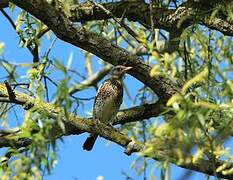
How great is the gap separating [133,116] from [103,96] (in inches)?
53.8

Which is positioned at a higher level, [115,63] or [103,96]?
[103,96]

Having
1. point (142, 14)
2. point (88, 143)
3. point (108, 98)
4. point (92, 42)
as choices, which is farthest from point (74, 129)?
point (108, 98)

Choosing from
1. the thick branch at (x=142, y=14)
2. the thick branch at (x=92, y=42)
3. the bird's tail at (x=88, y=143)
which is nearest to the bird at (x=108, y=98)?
the bird's tail at (x=88, y=143)

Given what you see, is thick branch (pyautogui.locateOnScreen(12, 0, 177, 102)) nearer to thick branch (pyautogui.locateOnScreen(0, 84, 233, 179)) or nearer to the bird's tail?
thick branch (pyautogui.locateOnScreen(0, 84, 233, 179))

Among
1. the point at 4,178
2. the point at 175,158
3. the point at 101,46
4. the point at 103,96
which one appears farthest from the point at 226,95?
the point at 103,96

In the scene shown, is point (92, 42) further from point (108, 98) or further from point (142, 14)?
point (108, 98)

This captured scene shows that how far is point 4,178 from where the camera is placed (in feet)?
10.5

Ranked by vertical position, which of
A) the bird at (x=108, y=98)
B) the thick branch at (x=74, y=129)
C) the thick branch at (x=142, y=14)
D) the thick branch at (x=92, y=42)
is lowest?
the thick branch at (x=74, y=129)

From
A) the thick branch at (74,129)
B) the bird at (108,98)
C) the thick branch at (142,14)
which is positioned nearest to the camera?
the thick branch at (74,129)

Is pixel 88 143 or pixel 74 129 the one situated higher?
pixel 88 143

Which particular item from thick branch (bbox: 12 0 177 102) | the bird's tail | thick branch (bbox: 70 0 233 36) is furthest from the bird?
thick branch (bbox: 12 0 177 102)

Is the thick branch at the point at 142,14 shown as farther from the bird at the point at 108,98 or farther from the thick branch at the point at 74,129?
the bird at the point at 108,98

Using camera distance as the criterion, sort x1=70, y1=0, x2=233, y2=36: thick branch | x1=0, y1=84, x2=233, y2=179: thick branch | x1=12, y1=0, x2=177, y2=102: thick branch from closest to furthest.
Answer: x1=0, y1=84, x2=233, y2=179: thick branch < x1=12, y1=0, x2=177, y2=102: thick branch < x1=70, y1=0, x2=233, y2=36: thick branch

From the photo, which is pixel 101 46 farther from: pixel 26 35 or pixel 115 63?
pixel 26 35
